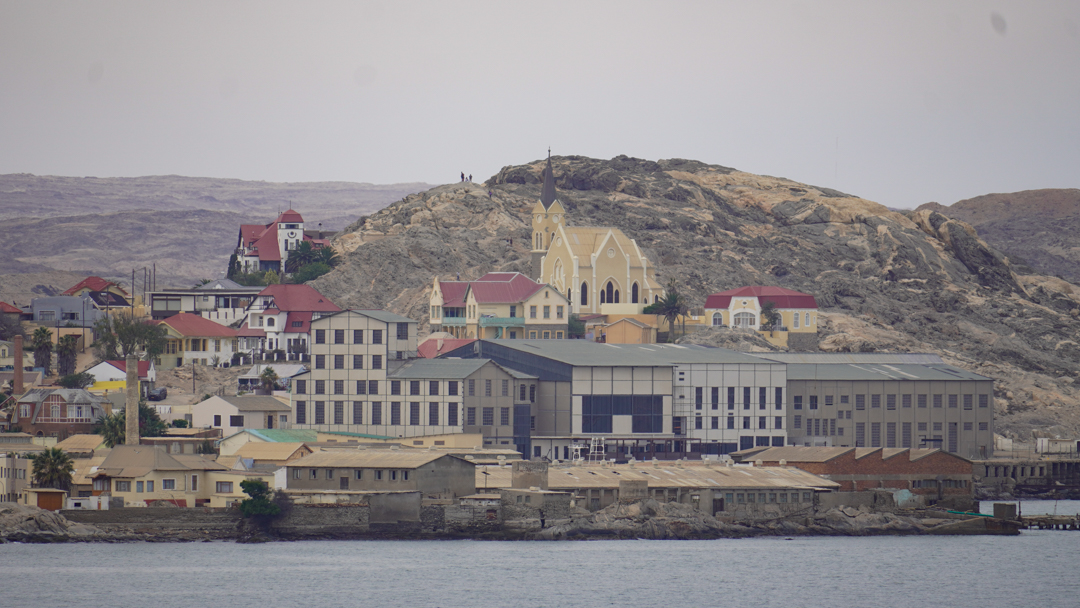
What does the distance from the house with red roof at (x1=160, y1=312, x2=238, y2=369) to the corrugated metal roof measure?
57065mm

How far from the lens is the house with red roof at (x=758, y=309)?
18662 centimetres

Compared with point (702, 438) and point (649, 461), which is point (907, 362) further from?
point (649, 461)

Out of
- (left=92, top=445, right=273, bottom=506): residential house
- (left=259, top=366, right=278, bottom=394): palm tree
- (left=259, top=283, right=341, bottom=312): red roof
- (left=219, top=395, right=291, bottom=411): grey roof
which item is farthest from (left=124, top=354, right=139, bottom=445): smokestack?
(left=259, top=283, right=341, bottom=312): red roof

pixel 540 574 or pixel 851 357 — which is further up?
pixel 851 357

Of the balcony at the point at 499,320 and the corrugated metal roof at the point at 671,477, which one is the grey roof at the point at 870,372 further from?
the balcony at the point at 499,320

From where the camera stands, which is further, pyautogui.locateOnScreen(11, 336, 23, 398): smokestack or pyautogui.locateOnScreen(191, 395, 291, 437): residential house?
pyautogui.locateOnScreen(11, 336, 23, 398): smokestack

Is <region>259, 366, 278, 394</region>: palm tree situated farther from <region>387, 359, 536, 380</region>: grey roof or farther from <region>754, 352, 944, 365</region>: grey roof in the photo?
<region>754, 352, 944, 365</region>: grey roof

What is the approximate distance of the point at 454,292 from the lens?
182 meters

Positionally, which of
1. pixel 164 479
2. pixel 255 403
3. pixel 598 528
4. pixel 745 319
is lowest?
pixel 598 528

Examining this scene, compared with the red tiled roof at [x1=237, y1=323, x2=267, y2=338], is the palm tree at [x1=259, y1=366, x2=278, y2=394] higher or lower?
lower

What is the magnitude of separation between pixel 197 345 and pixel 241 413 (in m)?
37.4

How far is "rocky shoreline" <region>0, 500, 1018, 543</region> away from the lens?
111 metres

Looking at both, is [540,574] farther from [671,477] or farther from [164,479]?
[164,479]

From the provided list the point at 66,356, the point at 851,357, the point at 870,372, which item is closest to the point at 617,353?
the point at 870,372
